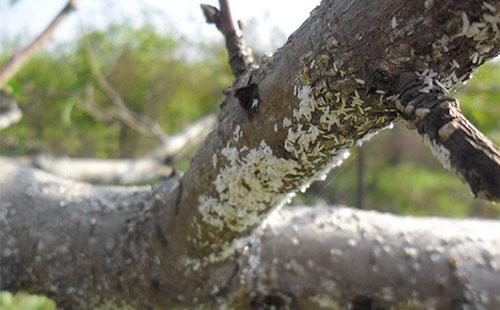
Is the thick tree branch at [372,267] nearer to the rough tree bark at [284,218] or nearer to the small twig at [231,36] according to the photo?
the rough tree bark at [284,218]

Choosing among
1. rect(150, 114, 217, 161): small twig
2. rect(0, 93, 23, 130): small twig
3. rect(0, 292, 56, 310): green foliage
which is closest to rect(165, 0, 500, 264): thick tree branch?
rect(0, 292, 56, 310): green foliage

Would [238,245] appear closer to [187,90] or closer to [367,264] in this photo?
[367,264]

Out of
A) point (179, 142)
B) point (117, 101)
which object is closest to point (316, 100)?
point (117, 101)

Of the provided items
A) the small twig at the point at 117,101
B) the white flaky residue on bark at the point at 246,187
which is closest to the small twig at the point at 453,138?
the white flaky residue on bark at the point at 246,187

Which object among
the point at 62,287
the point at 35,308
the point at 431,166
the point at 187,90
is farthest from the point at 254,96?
the point at 187,90

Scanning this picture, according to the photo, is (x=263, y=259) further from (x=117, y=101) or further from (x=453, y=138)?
(x=117, y=101)

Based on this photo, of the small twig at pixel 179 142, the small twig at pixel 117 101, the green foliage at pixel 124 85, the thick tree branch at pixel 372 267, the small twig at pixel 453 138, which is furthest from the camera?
the green foliage at pixel 124 85
